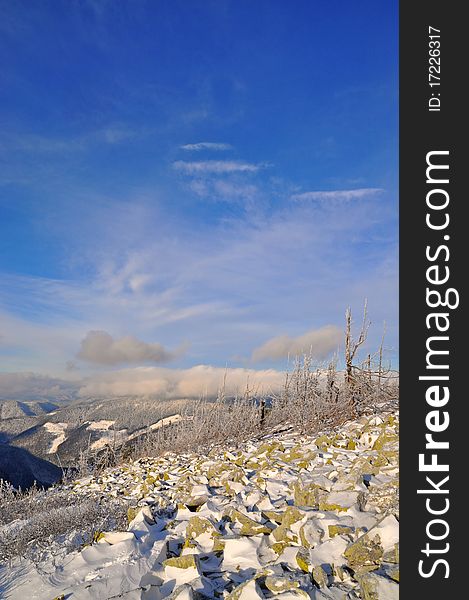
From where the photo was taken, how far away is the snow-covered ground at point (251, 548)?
3.45 meters

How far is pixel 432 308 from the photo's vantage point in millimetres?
2982

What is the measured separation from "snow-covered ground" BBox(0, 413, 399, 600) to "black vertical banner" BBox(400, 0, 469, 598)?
0.63 metres

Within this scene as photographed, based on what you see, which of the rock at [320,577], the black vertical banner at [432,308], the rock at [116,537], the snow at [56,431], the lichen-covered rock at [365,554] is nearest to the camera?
the black vertical banner at [432,308]

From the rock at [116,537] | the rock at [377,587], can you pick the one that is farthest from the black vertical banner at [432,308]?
the rock at [116,537]

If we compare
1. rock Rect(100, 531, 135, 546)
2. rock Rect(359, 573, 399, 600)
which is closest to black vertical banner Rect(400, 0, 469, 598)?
rock Rect(359, 573, 399, 600)

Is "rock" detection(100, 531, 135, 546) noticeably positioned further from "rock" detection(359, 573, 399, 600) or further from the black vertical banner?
the black vertical banner

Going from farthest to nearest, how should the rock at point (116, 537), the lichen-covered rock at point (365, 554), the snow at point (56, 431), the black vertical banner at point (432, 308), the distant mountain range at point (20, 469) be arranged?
the snow at point (56, 431), the distant mountain range at point (20, 469), the rock at point (116, 537), the lichen-covered rock at point (365, 554), the black vertical banner at point (432, 308)

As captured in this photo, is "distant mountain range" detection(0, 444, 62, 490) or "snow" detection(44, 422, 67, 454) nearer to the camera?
"distant mountain range" detection(0, 444, 62, 490)

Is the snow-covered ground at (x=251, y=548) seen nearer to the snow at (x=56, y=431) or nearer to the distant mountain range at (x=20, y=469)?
the distant mountain range at (x=20, y=469)

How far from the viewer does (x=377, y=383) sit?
44.7 feet

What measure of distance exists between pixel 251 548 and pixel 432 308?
298cm

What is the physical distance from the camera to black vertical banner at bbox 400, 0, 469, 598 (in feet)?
9.27

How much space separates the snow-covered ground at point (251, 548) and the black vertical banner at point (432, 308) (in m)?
0.63

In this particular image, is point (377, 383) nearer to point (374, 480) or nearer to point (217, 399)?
point (374, 480)
